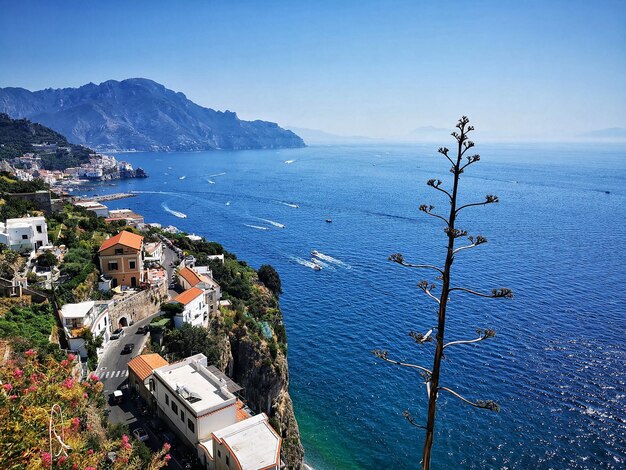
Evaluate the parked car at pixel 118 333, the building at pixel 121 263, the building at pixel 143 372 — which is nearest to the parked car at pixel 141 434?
the building at pixel 143 372

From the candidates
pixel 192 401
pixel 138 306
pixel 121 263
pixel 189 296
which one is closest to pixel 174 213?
pixel 121 263

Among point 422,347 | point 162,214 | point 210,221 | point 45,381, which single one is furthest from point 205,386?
point 162,214

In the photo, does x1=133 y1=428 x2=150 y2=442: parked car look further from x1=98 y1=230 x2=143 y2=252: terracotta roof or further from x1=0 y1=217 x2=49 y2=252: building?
x1=0 y1=217 x2=49 y2=252: building

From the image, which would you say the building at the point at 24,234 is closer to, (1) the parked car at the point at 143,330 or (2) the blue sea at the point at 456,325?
(1) the parked car at the point at 143,330

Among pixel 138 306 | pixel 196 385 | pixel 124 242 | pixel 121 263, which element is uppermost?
pixel 124 242

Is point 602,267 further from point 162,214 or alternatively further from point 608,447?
point 162,214

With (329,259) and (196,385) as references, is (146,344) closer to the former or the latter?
(196,385)
